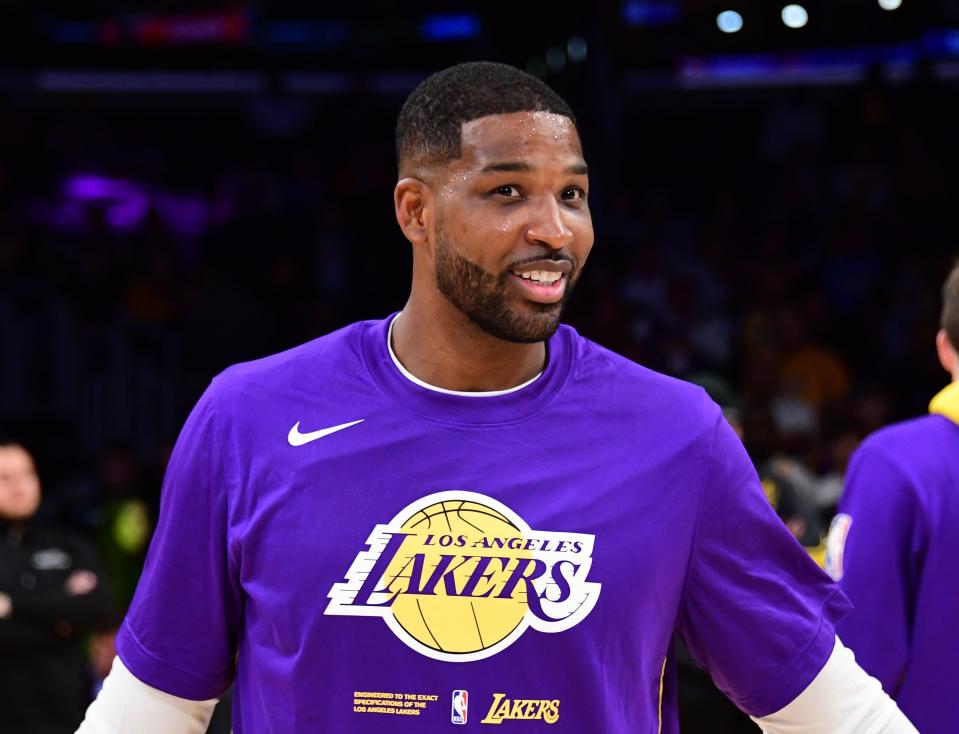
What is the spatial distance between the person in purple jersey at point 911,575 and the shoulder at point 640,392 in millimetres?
854

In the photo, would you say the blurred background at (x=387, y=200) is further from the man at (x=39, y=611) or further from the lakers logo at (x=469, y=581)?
the lakers logo at (x=469, y=581)

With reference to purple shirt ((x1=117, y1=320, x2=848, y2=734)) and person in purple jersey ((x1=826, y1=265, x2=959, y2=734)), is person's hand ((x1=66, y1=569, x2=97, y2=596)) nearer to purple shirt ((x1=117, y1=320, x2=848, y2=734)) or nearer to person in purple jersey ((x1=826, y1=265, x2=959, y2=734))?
person in purple jersey ((x1=826, y1=265, x2=959, y2=734))

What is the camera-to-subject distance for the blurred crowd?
9.11 meters

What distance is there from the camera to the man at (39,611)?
234 inches

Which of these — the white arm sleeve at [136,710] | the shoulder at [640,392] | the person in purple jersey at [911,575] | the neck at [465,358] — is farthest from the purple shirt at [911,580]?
the white arm sleeve at [136,710]

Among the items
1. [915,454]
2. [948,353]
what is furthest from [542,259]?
[948,353]

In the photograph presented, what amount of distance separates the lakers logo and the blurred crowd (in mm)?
5190

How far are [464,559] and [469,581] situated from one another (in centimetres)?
3

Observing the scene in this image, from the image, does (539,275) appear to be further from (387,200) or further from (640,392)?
(387,200)

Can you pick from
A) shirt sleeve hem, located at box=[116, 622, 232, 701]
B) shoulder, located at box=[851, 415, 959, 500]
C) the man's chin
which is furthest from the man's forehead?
shoulder, located at box=[851, 415, 959, 500]

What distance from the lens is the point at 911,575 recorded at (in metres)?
2.88

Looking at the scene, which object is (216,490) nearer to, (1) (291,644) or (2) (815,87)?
(1) (291,644)

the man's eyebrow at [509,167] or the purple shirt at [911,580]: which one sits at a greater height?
the man's eyebrow at [509,167]

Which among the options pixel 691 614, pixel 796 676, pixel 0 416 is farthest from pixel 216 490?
pixel 0 416
